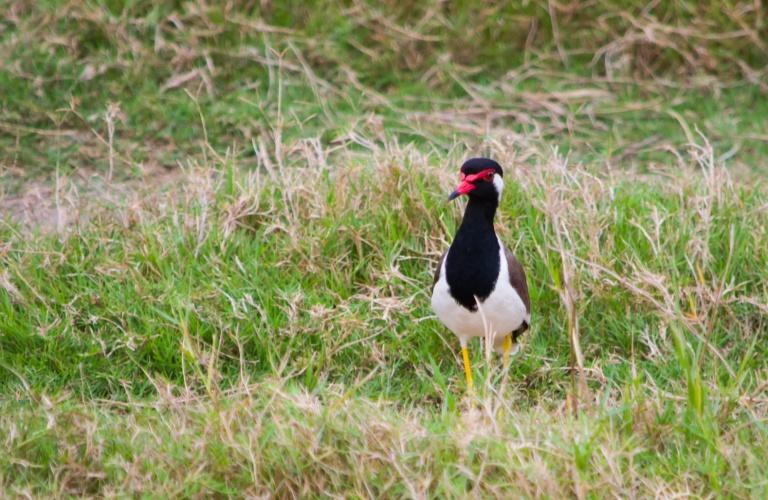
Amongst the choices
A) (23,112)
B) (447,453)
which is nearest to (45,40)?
(23,112)

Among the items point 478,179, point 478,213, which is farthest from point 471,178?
point 478,213

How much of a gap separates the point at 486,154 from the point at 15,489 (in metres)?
2.86

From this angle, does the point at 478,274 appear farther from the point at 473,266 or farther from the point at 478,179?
the point at 478,179

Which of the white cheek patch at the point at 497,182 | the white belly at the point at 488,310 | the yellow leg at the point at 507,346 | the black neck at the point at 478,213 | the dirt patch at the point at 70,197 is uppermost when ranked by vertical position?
the white cheek patch at the point at 497,182

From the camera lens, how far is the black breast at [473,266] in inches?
172

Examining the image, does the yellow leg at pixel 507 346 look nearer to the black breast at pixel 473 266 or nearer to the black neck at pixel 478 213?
the black breast at pixel 473 266

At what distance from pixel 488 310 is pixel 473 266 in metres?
0.16

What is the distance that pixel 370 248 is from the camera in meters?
5.16

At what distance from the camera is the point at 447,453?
3.70 metres

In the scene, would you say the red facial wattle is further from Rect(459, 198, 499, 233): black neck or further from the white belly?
the white belly

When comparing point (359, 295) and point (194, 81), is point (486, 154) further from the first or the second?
point (194, 81)

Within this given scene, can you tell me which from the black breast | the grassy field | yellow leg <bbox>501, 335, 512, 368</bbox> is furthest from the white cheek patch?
yellow leg <bbox>501, 335, 512, 368</bbox>

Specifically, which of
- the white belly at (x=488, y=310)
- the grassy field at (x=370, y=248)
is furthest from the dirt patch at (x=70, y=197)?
the white belly at (x=488, y=310)

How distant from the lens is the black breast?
4359mm
